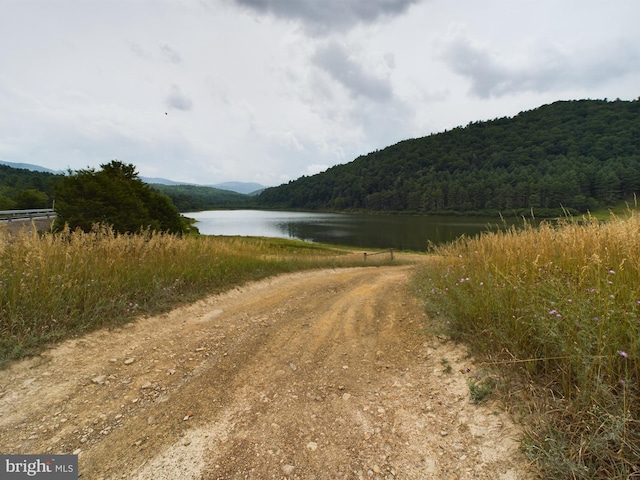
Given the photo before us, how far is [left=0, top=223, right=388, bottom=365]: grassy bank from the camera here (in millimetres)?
4191

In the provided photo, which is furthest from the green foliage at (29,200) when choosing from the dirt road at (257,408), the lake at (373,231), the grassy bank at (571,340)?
the grassy bank at (571,340)

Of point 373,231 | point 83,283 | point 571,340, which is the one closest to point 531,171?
point 373,231

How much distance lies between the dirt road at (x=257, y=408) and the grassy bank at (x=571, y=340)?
0.33 m

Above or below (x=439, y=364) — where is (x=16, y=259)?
above

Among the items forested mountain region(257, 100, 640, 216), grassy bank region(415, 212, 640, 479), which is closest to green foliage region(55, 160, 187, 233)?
grassy bank region(415, 212, 640, 479)

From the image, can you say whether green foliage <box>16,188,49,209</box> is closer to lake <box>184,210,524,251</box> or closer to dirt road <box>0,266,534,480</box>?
lake <box>184,210,524,251</box>

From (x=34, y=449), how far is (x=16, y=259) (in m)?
3.83

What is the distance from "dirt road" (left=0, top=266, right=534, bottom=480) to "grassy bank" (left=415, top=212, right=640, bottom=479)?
0.33m

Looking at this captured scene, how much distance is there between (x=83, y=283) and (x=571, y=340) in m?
7.13

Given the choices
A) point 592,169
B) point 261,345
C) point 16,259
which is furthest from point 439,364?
point 592,169

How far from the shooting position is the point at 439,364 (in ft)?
12.4

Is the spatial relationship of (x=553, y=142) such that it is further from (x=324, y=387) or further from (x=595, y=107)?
(x=324, y=387)

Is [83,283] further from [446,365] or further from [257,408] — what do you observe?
Answer: [446,365]

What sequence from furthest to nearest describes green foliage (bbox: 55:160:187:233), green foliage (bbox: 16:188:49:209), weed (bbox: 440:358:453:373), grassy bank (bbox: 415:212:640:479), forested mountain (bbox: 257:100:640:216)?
forested mountain (bbox: 257:100:640:216)
green foliage (bbox: 16:188:49:209)
green foliage (bbox: 55:160:187:233)
weed (bbox: 440:358:453:373)
grassy bank (bbox: 415:212:640:479)
